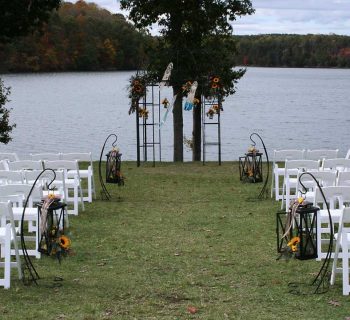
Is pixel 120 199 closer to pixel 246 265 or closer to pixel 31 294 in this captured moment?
pixel 246 265

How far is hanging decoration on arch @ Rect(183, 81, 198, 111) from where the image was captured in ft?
76.9

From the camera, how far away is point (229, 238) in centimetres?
1208

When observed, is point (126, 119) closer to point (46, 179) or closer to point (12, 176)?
point (46, 179)

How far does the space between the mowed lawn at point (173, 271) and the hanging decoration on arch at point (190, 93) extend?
25.4ft

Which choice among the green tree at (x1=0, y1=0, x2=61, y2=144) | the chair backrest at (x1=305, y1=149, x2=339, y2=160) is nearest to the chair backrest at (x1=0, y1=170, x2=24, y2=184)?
the chair backrest at (x1=305, y1=149, x2=339, y2=160)

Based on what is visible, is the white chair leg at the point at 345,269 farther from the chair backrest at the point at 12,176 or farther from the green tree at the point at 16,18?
the green tree at the point at 16,18

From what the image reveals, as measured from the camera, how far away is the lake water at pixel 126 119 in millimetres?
46281

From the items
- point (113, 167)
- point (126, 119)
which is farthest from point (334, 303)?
point (126, 119)

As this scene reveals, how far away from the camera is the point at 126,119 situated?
62.9m

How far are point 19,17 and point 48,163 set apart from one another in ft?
32.3

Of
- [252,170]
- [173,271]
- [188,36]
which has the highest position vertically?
[188,36]

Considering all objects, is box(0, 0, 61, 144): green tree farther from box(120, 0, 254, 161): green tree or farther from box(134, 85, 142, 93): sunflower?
box(120, 0, 254, 161): green tree

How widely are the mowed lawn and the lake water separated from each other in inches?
741

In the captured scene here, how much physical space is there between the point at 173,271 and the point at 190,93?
46.5 ft
